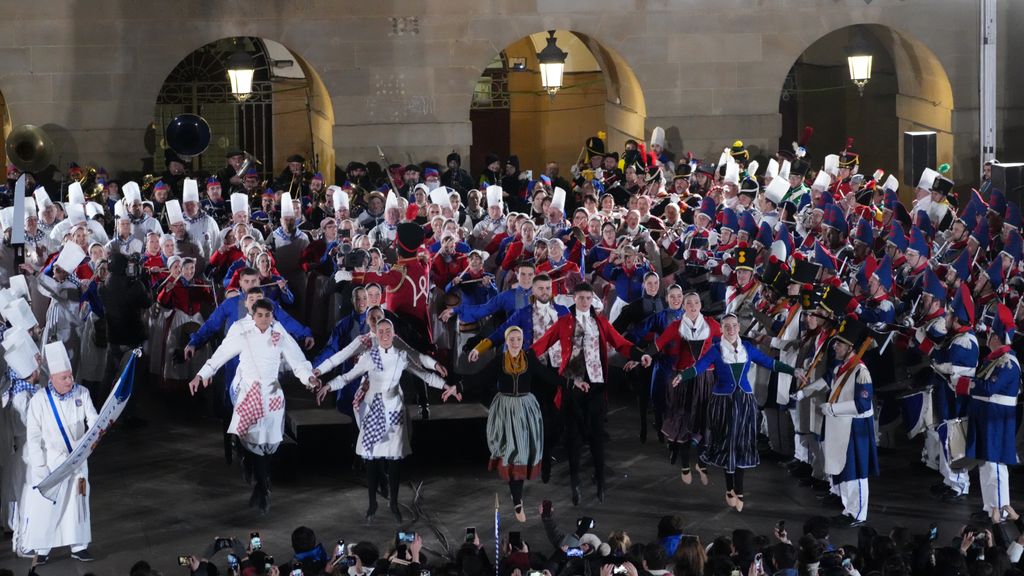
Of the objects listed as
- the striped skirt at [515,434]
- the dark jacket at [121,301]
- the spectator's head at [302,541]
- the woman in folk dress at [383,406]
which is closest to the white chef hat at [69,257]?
the dark jacket at [121,301]

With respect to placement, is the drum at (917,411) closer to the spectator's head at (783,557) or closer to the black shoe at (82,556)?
the spectator's head at (783,557)

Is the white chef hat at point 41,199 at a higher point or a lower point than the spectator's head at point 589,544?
higher

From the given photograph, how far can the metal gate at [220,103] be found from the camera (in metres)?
26.9

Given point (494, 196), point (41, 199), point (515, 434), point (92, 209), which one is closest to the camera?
point (515, 434)

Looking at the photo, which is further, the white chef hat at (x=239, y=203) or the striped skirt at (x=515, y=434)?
the white chef hat at (x=239, y=203)

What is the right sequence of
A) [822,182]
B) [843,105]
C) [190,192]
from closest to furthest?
1. [190,192]
2. [822,182]
3. [843,105]

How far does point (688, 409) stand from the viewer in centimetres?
1491

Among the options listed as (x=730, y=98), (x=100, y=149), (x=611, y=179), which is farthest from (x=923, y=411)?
(x=100, y=149)

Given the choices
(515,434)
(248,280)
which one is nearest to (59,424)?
(248,280)

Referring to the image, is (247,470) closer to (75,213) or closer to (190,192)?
(75,213)

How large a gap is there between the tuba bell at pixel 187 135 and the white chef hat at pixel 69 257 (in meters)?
6.84

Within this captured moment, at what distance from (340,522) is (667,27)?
1340 cm

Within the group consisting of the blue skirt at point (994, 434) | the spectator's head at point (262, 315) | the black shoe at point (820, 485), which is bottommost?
the black shoe at point (820, 485)

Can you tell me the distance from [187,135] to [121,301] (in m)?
7.07
